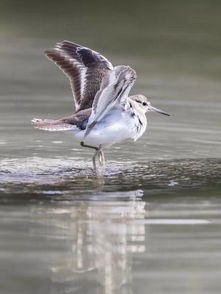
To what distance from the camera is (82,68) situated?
1016cm

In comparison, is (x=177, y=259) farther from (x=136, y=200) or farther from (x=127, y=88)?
(x=127, y=88)

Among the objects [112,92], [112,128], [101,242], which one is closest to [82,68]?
[112,128]

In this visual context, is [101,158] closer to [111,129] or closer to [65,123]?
[111,129]

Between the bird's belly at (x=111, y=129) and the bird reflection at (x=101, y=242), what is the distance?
1133 mm

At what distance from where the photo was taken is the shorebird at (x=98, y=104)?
8.78m

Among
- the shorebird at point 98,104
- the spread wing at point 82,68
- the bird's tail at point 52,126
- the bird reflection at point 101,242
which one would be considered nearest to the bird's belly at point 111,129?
the shorebird at point 98,104

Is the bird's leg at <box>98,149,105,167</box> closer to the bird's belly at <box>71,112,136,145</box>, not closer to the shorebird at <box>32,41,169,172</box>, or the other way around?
the shorebird at <box>32,41,169,172</box>

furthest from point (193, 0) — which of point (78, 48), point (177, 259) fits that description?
point (177, 259)

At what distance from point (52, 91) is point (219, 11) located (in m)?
4.61

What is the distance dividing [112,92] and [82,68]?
1.33 m

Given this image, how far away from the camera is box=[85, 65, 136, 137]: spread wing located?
8.43 m

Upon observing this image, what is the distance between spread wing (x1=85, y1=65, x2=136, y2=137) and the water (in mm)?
523

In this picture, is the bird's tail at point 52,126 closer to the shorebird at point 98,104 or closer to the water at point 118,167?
the shorebird at point 98,104

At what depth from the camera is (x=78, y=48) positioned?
1019 cm
